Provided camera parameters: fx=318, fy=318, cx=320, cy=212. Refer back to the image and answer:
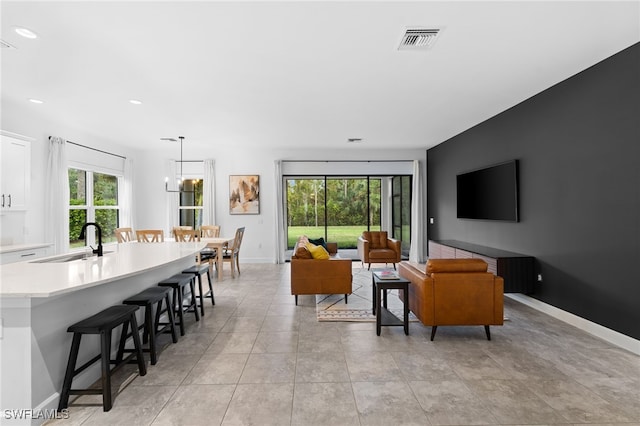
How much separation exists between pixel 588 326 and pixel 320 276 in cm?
306

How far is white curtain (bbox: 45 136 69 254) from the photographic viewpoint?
5035 millimetres

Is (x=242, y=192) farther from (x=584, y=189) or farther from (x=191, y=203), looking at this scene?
(x=584, y=189)

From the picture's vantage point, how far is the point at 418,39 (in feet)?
9.15

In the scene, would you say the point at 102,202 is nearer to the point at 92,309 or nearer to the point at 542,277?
the point at 92,309

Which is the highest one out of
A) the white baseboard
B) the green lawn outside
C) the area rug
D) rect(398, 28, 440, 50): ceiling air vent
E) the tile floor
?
rect(398, 28, 440, 50): ceiling air vent

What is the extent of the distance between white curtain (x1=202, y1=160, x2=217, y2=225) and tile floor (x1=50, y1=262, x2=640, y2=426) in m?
4.35

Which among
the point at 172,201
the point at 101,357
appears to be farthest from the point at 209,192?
the point at 101,357

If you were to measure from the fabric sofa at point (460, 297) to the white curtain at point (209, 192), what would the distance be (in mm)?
5909

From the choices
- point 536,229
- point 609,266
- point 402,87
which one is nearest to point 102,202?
point 402,87

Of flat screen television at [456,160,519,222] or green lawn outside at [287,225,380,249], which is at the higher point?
flat screen television at [456,160,519,222]

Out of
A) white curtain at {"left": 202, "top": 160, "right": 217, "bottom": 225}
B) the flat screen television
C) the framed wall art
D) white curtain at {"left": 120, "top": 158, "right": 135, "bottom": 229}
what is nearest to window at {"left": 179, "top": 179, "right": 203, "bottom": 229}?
white curtain at {"left": 202, "top": 160, "right": 217, "bottom": 225}

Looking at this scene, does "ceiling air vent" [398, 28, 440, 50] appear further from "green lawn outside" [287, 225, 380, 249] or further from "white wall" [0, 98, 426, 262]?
"green lawn outside" [287, 225, 380, 249]

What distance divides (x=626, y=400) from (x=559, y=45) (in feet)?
9.65

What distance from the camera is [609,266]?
10.5ft
